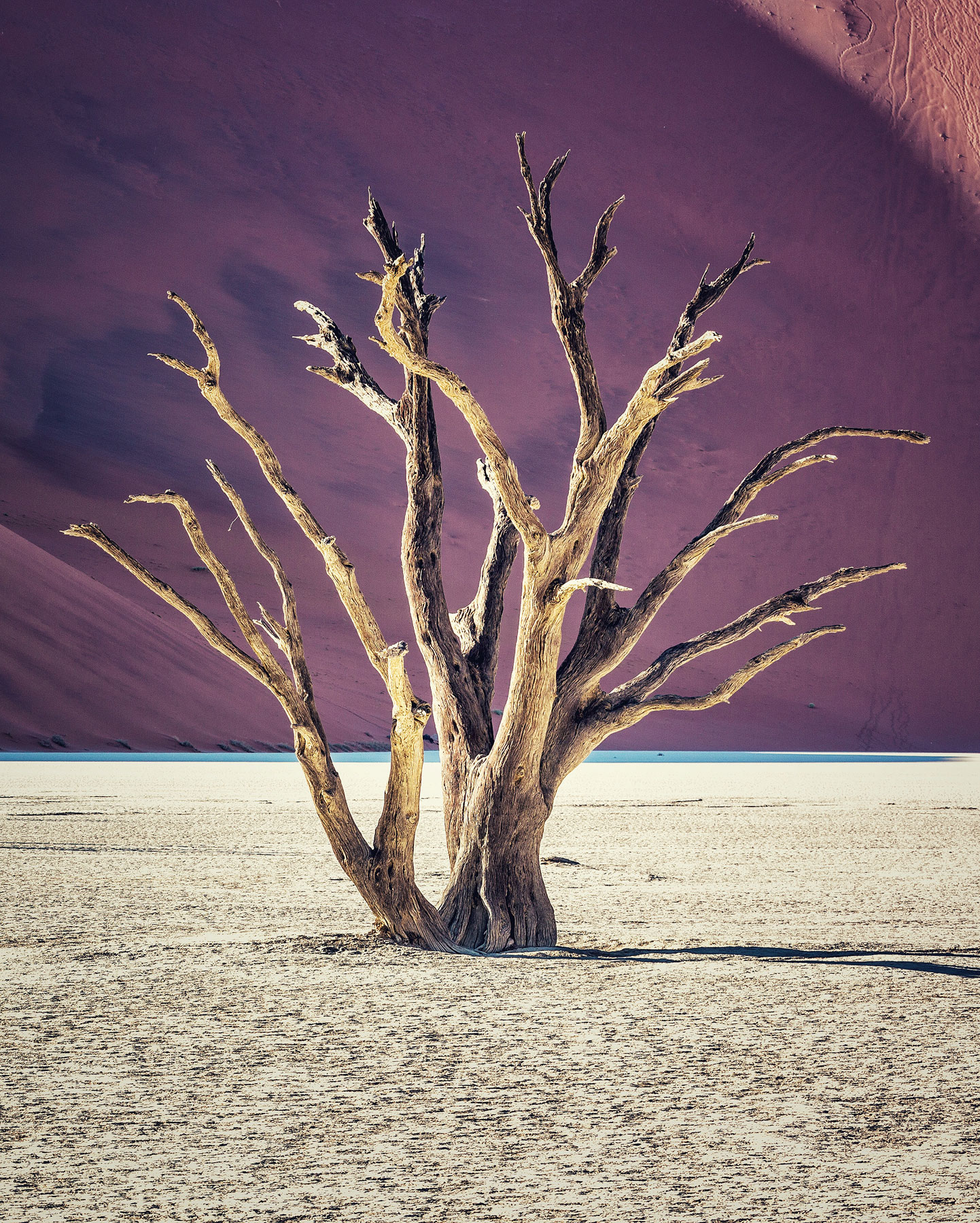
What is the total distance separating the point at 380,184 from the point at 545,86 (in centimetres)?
747

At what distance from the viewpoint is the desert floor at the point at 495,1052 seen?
2.25 meters

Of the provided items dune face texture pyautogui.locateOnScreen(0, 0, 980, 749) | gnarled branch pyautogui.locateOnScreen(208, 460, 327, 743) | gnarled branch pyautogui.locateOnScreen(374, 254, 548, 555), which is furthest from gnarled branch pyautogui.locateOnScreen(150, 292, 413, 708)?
dune face texture pyautogui.locateOnScreen(0, 0, 980, 749)

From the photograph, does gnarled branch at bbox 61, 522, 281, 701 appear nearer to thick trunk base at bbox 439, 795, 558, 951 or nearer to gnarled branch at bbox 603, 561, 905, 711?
thick trunk base at bbox 439, 795, 558, 951

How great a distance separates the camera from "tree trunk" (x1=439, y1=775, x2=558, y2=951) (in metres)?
4.72

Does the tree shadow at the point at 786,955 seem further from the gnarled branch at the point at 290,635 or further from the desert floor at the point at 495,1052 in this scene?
the gnarled branch at the point at 290,635

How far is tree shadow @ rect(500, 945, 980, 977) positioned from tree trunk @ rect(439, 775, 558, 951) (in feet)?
0.33

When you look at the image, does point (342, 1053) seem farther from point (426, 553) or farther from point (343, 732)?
point (343, 732)

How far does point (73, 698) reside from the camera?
1061 inches

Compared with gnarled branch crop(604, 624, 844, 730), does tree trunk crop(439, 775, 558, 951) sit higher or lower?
lower

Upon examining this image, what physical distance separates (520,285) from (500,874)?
4141 centimetres

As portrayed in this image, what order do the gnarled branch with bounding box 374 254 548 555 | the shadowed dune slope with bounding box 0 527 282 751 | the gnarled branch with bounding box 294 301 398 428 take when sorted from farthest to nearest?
the shadowed dune slope with bounding box 0 527 282 751 → the gnarled branch with bounding box 294 301 398 428 → the gnarled branch with bounding box 374 254 548 555


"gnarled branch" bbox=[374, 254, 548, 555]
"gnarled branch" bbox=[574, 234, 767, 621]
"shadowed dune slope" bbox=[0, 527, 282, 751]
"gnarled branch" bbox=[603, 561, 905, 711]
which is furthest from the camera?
"shadowed dune slope" bbox=[0, 527, 282, 751]

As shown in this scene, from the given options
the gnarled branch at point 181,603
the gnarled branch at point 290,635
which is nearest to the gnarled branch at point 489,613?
the gnarled branch at point 290,635

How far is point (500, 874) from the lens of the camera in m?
4.75
